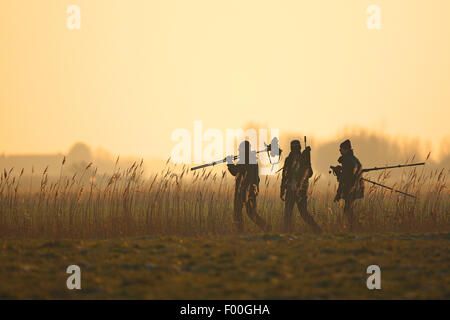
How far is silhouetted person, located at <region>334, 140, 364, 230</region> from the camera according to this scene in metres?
14.2

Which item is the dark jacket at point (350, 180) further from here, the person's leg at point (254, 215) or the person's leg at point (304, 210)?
the person's leg at point (254, 215)

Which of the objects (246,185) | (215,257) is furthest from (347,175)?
(215,257)

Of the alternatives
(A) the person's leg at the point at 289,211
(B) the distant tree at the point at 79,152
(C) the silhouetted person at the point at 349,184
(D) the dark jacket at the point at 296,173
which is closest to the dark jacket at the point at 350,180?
(C) the silhouetted person at the point at 349,184

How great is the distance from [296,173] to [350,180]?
1.27 meters

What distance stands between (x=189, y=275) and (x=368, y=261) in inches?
118

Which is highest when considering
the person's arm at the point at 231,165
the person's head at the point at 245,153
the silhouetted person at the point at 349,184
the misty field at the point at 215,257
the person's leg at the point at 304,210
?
the person's head at the point at 245,153

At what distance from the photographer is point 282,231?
46.7 ft

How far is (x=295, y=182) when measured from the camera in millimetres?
14172

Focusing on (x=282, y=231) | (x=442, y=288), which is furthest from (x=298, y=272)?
(x=282, y=231)

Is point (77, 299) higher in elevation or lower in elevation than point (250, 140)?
lower

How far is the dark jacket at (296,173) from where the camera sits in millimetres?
14141

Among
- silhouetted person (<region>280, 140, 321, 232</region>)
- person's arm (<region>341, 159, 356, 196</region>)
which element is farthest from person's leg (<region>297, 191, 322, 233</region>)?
person's arm (<region>341, 159, 356, 196</region>)

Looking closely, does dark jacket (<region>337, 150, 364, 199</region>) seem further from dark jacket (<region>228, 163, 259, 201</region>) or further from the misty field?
dark jacket (<region>228, 163, 259, 201</region>)
